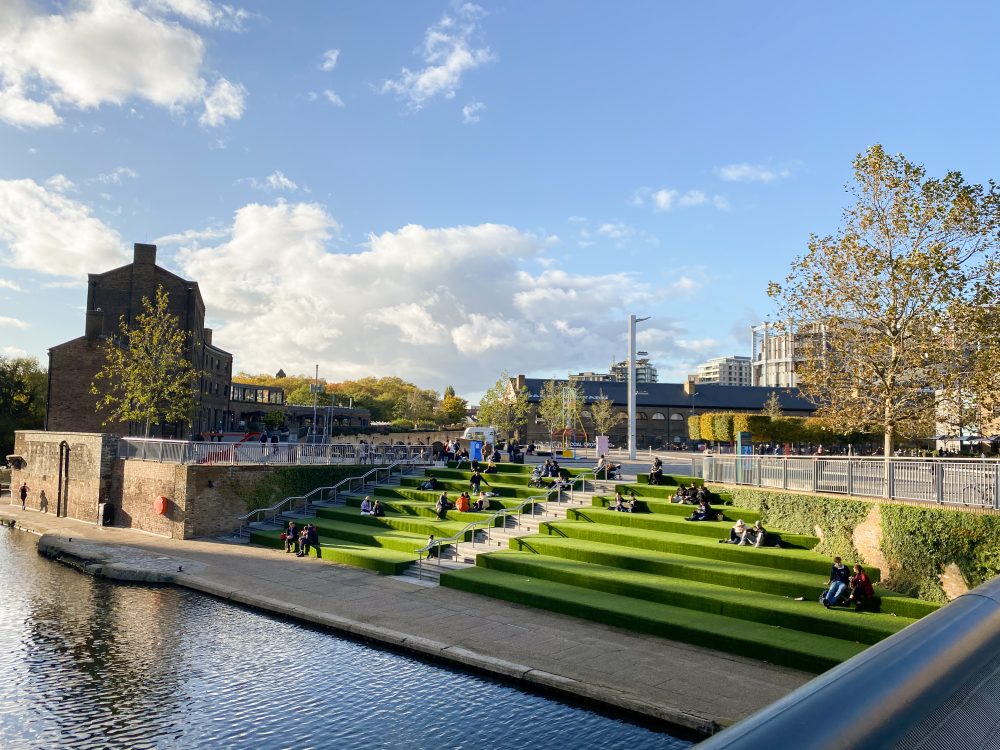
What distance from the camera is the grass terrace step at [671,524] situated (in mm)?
19812

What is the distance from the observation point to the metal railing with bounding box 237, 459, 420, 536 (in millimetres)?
30391

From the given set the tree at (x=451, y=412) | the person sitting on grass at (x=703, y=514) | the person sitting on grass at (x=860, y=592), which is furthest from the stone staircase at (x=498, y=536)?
the tree at (x=451, y=412)

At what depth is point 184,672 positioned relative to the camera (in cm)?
1369

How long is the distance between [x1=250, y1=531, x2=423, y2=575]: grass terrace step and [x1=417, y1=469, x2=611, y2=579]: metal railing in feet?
1.96

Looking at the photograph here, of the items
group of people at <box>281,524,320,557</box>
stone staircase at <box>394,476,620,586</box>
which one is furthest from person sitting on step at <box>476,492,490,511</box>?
group of people at <box>281,524,320,557</box>

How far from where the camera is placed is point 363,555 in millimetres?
22828

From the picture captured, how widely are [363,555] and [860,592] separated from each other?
14.3 m

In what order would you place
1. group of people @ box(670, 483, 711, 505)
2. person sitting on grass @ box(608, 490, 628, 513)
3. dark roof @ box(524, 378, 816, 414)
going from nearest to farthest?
group of people @ box(670, 483, 711, 505)
person sitting on grass @ box(608, 490, 628, 513)
dark roof @ box(524, 378, 816, 414)

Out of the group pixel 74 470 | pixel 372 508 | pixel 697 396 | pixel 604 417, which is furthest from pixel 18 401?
pixel 697 396

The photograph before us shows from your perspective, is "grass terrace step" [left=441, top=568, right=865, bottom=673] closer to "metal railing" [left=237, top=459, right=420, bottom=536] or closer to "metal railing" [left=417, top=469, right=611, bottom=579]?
"metal railing" [left=417, top=469, right=611, bottom=579]

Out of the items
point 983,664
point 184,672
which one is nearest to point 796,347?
point 184,672

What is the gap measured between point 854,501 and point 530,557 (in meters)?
9.05

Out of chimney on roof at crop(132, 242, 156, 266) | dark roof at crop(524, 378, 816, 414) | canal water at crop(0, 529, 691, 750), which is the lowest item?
canal water at crop(0, 529, 691, 750)

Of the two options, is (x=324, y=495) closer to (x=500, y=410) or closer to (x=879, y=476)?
(x=879, y=476)
